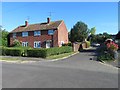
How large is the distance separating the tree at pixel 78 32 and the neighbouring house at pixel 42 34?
2487cm

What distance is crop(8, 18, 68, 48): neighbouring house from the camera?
150 feet

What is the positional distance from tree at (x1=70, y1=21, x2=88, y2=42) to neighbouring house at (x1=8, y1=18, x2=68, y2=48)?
81.6 feet

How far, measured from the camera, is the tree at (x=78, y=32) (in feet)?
248

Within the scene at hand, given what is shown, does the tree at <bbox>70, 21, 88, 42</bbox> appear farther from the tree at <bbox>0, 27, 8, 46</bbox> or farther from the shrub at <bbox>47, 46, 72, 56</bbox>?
the shrub at <bbox>47, 46, 72, 56</bbox>

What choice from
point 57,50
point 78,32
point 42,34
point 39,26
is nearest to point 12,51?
point 57,50

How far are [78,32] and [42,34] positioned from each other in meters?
30.5

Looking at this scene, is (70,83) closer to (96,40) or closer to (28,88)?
(28,88)

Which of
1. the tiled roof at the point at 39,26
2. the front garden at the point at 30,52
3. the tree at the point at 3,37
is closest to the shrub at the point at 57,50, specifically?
the front garden at the point at 30,52

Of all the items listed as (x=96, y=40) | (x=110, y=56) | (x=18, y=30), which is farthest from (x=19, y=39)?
(x=96, y=40)

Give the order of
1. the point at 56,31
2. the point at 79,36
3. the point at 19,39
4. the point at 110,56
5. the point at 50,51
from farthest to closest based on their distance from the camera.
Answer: the point at 79,36 < the point at 19,39 < the point at 56,31 < the point at 50,51 < the point at 110,56

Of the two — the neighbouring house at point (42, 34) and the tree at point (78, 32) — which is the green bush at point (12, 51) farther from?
the tree at point (78, 32)

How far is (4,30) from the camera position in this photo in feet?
192

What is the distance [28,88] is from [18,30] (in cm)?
4350

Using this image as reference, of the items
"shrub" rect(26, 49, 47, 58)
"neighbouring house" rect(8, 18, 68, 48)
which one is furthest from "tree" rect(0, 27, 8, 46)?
"shrub" rect(26, 49, 47, 58)
